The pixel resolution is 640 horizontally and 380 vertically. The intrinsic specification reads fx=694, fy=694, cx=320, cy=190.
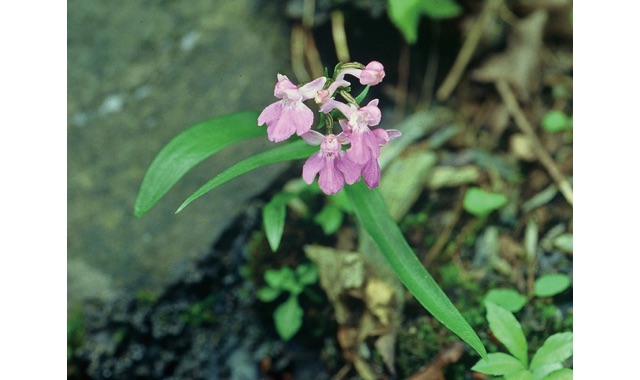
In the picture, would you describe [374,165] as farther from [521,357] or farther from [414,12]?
[414,12]

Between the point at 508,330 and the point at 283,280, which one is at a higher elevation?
the point at 283,280

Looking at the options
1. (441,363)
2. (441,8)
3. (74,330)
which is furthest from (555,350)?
(74,330)

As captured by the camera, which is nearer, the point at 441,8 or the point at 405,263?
the point at 405,263

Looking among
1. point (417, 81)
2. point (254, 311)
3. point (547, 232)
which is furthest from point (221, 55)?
point (547, 232)

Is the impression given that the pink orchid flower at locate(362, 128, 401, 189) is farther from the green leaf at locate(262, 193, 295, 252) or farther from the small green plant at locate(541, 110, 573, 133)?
the small green plant at locate(541, 110, 573, 133)

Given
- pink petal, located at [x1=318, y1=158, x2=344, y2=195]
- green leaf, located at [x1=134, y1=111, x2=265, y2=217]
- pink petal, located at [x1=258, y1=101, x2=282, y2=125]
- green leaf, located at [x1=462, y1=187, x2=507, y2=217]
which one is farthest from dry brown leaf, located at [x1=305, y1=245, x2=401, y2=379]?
pink petal, located at [x1=258, y1=101, x2=282, y2=125]
